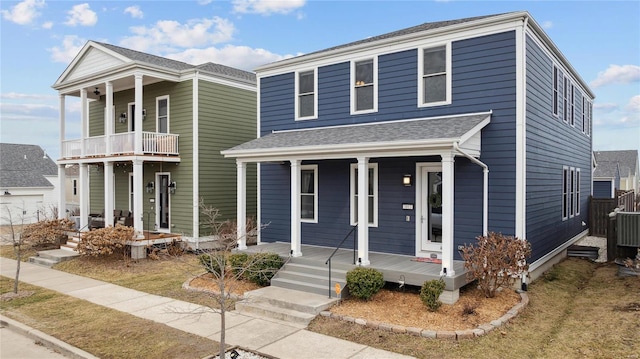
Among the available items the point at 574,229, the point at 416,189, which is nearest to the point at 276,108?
the point at 416,189

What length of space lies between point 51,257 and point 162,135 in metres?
5.45

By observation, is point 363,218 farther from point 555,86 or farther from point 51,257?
point 51,257

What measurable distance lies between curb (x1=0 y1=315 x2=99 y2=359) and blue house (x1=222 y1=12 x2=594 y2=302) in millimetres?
5066

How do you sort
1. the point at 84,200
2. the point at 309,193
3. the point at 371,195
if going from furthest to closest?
the point at 84,200 < the point at 309,193 < the point at 371,195

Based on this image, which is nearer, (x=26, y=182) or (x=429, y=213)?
(x=429, y=213)

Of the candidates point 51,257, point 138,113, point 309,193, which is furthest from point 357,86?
point 51,257

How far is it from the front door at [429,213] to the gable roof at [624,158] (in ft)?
138

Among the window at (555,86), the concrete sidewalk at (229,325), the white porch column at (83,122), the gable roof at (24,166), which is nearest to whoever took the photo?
the concrete sidewalk at (229,325)

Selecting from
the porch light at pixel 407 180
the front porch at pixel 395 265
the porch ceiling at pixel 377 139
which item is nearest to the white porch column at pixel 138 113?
the porch ceiling at pixel 377 139

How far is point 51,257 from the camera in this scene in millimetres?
14297

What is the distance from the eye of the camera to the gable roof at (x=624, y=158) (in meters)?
44.0

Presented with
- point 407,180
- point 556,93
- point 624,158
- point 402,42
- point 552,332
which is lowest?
point 552,332

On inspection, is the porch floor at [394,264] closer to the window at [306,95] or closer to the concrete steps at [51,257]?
the window at [306,95]

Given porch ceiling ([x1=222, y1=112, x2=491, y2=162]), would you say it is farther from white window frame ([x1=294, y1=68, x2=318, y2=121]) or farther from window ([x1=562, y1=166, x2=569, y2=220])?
window ([x1=562, y1=166, x2=569, y2=220])
